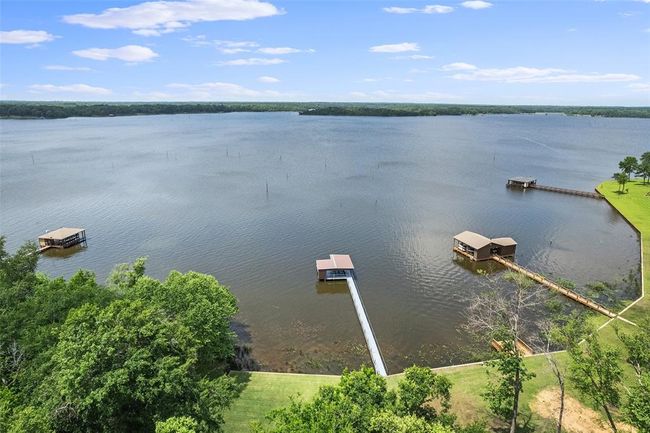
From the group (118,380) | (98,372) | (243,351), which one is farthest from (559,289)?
(98,372)

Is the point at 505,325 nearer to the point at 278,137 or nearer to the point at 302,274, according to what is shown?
the point at 302,274

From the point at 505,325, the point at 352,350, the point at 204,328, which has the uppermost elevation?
the point at 505,325

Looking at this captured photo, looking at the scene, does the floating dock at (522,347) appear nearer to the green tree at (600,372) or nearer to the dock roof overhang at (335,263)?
the green tree at (600,372)

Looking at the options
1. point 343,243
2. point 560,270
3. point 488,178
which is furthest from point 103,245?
point 488,178

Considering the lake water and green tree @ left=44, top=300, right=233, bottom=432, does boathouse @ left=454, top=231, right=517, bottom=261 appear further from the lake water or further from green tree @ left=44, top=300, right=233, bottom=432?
green tree @ left=44, top=300, right=233, bottom=432

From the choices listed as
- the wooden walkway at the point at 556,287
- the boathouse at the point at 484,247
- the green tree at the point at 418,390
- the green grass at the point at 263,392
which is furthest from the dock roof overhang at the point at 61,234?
the green tree at the point at 418,390

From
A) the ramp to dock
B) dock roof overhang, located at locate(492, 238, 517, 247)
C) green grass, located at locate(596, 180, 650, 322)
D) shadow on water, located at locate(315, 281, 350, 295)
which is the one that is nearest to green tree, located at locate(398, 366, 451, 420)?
the ramp to dock
